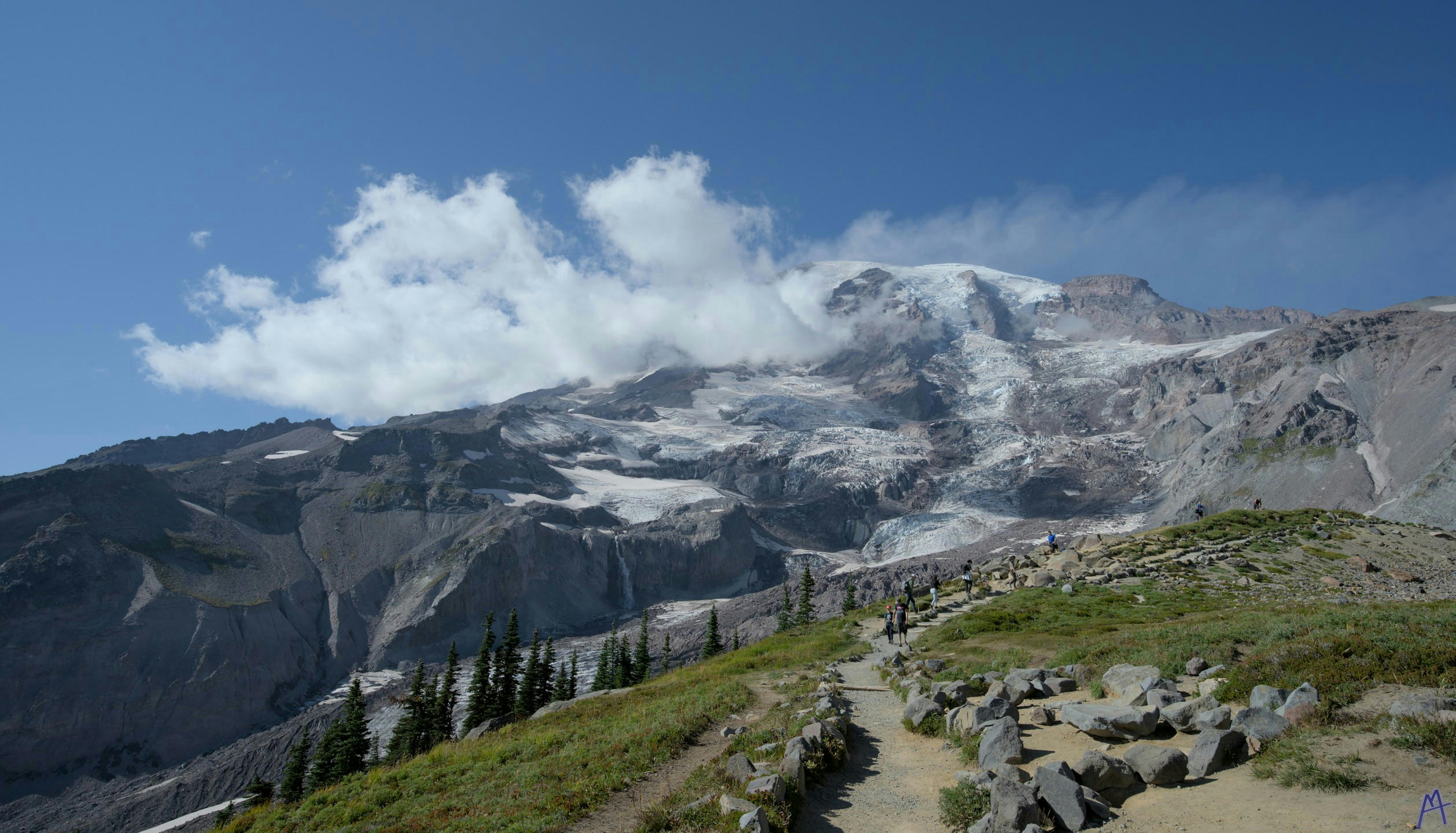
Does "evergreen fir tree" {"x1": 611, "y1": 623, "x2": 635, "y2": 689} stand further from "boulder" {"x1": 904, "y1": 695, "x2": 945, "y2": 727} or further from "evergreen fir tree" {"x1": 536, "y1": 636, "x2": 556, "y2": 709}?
"boulder" {"x1": 904, "y1": 695, "x2": 945, "y2": 727}

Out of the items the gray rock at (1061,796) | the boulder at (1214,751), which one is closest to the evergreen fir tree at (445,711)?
the gray rock at (1061,796)

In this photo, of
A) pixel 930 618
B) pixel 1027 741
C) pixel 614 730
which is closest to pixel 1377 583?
pixel 930 618

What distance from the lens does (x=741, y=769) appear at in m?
12.1

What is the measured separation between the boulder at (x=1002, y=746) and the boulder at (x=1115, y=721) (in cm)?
116

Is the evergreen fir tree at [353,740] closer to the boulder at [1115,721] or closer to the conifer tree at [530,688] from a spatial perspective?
the conifer tree at [530,688]

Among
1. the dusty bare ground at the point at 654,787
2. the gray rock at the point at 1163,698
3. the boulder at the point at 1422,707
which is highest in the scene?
the boulder at the point at 1422,707

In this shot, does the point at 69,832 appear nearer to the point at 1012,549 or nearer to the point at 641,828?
the point at 641,828

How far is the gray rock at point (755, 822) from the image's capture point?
9.57 meters

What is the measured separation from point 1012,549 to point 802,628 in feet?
502

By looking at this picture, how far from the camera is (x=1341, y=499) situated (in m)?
152

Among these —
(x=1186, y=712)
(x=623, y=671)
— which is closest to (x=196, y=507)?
(x=623, y=671)

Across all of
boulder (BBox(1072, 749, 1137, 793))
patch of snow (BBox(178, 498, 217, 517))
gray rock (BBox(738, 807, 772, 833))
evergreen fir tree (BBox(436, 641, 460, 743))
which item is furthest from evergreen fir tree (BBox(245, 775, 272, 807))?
patch of snow (BBox(178, 498, 217, 517))

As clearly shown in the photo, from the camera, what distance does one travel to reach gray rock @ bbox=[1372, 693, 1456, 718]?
8.77m

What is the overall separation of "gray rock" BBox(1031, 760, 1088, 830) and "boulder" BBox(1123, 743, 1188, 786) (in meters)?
1.11
